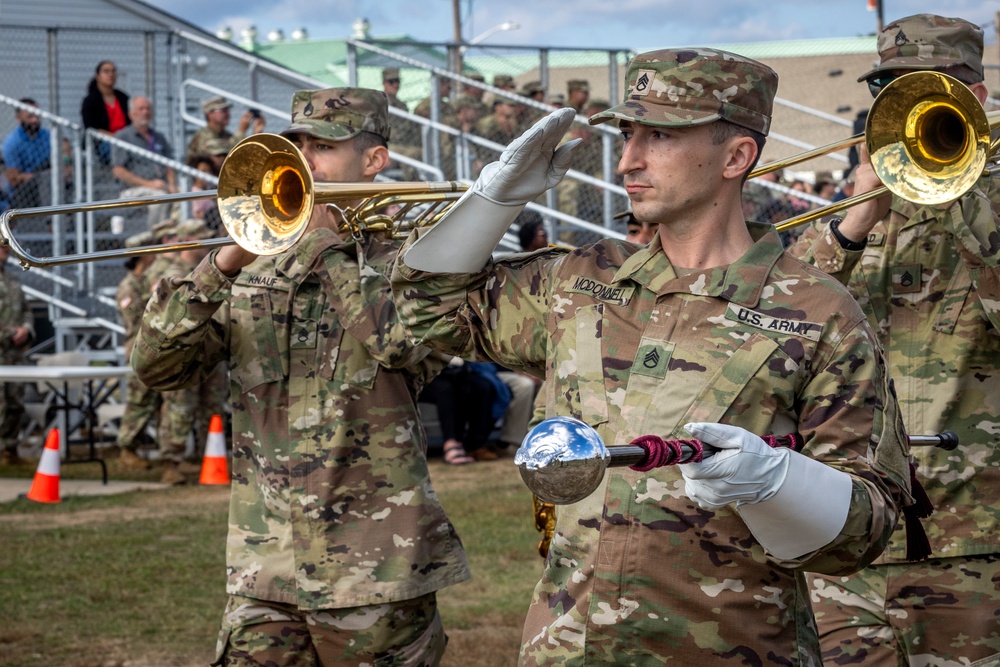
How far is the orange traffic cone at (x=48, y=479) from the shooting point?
33.7 ft

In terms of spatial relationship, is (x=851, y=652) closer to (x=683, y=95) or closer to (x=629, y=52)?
(x=683, y=95)

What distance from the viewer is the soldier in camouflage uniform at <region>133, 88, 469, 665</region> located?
167 inches

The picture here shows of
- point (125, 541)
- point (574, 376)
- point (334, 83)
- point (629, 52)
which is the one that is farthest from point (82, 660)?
point (334, 83)

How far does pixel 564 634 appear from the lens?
3002 millimetres

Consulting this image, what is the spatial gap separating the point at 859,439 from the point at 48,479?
8598 millimetres

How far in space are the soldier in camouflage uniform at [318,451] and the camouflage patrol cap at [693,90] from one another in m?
1.42

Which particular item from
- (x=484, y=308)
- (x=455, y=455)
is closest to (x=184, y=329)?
(x=484, y=308)

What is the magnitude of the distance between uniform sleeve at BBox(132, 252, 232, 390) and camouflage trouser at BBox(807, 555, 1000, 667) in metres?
2.22

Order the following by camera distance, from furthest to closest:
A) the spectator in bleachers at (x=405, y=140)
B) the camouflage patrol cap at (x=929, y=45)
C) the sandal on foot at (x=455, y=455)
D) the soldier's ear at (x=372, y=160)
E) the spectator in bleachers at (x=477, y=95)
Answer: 1. the spectator in bleachers at (x=477, y=95)
2. the spectator in bleachers at (x=405, y=140)
3. the sandal on foot at (x=455, y=455)
4. the soldier's ear at (x=372, y=160)
5. the camouflage patrol cap at (x=929, y=45)

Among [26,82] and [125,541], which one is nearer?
[125,541]

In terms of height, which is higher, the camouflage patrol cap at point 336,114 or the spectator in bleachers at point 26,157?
the camouflage patrol cap at point 336,114

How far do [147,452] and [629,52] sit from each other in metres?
7.55

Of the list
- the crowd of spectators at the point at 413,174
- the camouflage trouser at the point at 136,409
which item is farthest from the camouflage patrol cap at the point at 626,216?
the camouflage trouser at the point at 136,409

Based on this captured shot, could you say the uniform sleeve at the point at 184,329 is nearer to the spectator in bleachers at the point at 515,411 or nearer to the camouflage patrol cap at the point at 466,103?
the spectator in bleachers at the point at 515,411
